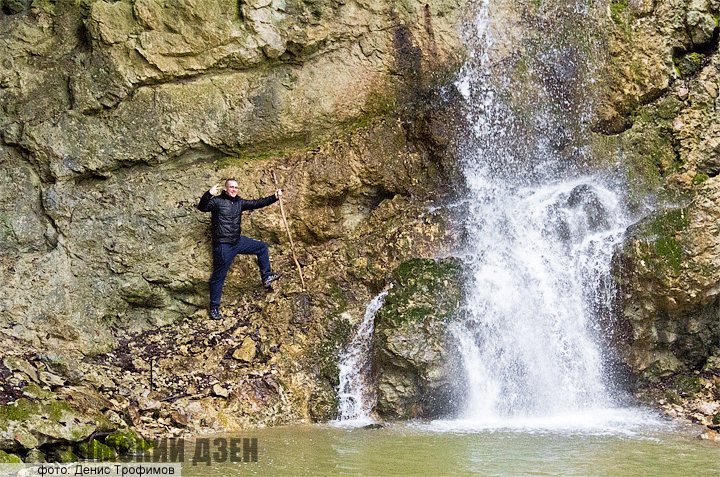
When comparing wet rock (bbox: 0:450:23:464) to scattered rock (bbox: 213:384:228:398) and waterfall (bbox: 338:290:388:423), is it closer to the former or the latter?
scattered rock (bbox: 213:384:228:398)

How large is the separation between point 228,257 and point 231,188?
0.84 meters

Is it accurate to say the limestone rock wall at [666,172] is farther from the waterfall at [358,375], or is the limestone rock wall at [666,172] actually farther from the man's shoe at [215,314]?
the man's shoe at [215,314]

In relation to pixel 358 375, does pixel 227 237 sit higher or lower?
higher

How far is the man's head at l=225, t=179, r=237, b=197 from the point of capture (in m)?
8.48

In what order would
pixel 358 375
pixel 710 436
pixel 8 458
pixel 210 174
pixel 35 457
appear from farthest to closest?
pixel 210 174 < pixel 358 375 < pixel 710 436 < pixel 35 457 < pixel 8 458

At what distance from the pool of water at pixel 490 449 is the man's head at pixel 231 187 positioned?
110 inches

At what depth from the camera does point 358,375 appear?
8.18 meters

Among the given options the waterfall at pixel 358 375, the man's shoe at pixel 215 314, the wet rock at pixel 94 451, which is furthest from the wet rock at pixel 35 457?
the waterfall at pixel 358 375

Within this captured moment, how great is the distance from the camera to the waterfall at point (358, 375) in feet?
26.2

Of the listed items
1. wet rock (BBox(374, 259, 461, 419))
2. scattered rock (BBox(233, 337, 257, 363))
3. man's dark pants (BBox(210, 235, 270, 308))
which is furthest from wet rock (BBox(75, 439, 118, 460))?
wet rock (BBox(374, 259, 461, 419))

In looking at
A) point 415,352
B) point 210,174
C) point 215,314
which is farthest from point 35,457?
point 210,174

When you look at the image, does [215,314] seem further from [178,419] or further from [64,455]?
[64,455]

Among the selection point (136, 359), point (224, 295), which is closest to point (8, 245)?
point (136, 359)

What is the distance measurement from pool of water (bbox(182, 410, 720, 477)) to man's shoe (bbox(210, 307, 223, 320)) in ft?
5.91
